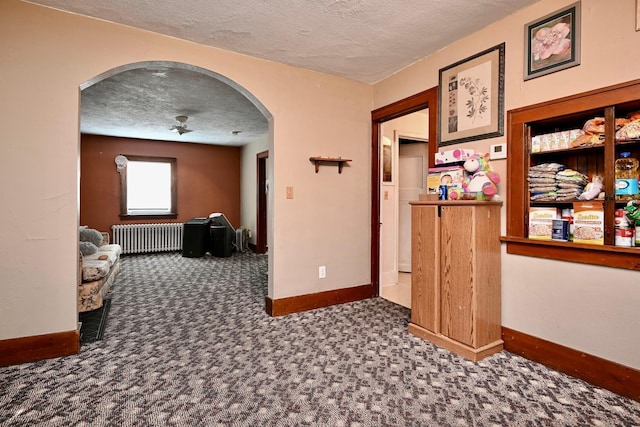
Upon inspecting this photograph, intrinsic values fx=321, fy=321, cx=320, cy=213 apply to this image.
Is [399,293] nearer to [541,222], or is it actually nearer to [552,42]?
[541,222]

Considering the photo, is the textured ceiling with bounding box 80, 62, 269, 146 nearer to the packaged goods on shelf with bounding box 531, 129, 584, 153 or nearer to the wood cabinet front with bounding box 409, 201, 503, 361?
the wood cabinet front with bounding box 409, 201, 503, 361

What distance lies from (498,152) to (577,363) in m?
1.48

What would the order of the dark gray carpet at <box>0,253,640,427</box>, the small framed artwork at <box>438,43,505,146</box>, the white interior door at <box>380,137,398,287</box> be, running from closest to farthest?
the dark gray carpet at <box>0,253,640,427</box>
the small framed artwork at <box>438,43,505,146</box>
the white interior door at <box>380,137,398,287</box>

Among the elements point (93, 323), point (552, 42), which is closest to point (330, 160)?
point (552, 42)

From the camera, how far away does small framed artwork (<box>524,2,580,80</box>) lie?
6.61 feet

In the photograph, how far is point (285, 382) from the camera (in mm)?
1952

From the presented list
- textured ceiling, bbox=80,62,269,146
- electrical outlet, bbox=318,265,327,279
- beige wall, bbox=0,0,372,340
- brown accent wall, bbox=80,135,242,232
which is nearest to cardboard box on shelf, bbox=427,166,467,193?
electrical outlet, bbox=318,265,327,279

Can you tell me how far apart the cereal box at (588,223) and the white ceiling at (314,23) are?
1428 millimetres

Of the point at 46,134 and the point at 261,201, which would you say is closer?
the point at 46,134

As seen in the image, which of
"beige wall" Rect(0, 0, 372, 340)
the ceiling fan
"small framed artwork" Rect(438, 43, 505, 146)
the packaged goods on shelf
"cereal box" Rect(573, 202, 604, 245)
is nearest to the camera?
"cereal box" Rect(573, 202, 604, 245)

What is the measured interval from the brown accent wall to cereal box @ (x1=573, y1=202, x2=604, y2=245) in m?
6.99

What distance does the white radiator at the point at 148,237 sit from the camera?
661 cm

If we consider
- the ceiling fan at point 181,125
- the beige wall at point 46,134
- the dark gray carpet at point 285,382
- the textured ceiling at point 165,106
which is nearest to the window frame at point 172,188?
the textured ceiling at point 165,106

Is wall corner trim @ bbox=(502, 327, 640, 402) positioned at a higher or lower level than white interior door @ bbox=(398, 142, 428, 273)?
lower
